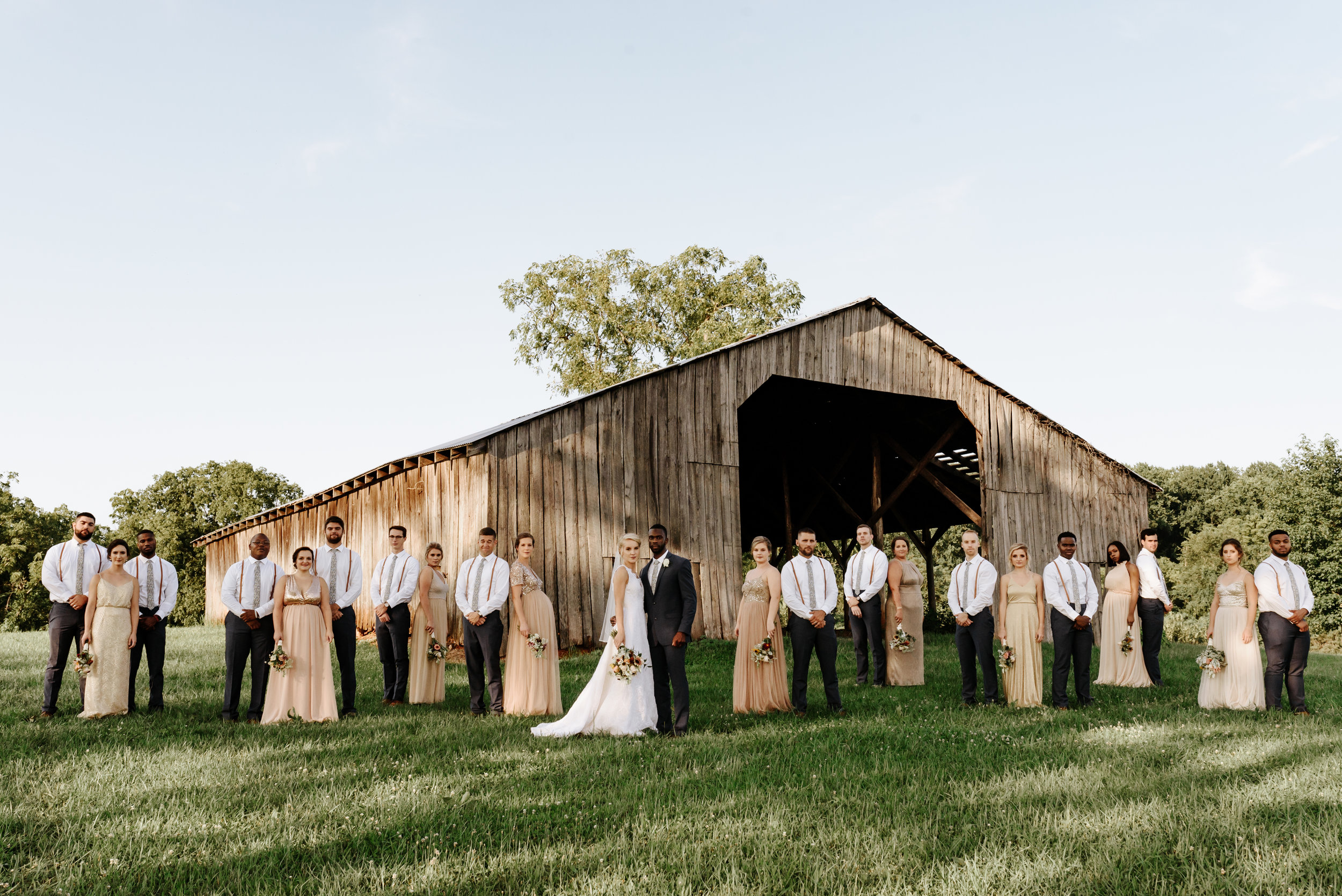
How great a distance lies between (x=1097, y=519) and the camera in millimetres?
22453

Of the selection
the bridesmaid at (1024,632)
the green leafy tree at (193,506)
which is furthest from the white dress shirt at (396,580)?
the green leafy tree at (193,506)

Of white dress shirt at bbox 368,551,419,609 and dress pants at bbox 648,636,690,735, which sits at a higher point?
white dress shirt at bbox 368,551,419,609

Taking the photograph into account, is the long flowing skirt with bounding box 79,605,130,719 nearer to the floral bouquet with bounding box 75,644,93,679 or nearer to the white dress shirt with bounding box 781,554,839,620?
the floral bouquet with bounding box 75,644,93,679

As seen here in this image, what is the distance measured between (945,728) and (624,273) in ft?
102

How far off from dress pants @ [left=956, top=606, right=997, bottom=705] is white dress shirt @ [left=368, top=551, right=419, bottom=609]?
6169mm

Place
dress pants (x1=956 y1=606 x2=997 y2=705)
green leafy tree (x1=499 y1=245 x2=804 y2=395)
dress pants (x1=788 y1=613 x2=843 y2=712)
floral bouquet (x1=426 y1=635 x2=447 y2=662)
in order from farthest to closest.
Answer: green leafy tree (x1=499 y1=245 x2=804 y2=395) < floral bouquet (x1=426 y1=635 x2=447 y2=662) < dress pants (x1=956 y1=606 x2=997 y2=705) < dress pants (x1=788 y1=613 x2=843 y2=712)

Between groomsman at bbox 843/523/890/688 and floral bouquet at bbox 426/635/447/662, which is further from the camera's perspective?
groomsman at bbox 843/523/890/688

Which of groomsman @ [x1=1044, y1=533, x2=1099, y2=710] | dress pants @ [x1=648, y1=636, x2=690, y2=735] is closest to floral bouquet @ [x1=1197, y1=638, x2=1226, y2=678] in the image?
groomsman @ [x1=1044, y1=533, x2=1099, y2=710]

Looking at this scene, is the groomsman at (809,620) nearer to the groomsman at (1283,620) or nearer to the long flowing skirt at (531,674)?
the long flowing skirt at (531,674)

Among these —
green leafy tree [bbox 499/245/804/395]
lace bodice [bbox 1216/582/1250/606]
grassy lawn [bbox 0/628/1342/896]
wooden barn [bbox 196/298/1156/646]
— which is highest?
green leafy tree [bbox 499/245/804/395]

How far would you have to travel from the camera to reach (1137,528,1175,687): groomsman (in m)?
12.1

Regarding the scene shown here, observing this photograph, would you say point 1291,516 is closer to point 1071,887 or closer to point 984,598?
point 984,598

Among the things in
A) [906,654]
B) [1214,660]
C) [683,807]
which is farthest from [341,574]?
[1214,660]

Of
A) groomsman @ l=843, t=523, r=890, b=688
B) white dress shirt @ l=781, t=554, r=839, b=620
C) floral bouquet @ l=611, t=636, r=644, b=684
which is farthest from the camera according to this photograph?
groomsman @ l=843, t=523, r=890, b=688
